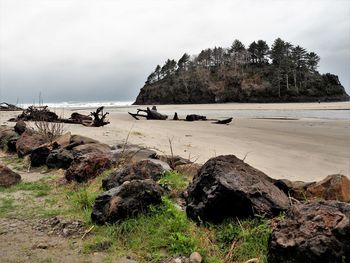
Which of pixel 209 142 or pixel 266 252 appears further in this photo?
pixel 209 142

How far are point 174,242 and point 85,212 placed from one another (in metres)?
1.79

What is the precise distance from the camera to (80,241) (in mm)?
4535

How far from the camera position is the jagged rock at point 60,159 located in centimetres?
849

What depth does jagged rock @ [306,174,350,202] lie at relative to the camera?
4.81 m

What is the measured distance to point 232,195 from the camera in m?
4.32

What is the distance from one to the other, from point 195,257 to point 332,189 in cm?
211

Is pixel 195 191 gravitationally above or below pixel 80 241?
above

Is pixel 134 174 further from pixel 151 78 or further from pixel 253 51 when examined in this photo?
pixel 151 78

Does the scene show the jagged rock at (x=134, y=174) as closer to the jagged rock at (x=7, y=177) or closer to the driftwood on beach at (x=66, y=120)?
the jagged rock at (x=7, y=177)

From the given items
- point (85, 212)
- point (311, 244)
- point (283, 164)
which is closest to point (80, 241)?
point (85, 212)

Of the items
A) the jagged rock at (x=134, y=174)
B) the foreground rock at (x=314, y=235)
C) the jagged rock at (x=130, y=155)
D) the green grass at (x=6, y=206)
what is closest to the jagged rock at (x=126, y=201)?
the jagged rock at (x=134, y=174)

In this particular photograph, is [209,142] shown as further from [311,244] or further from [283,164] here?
[311,244]

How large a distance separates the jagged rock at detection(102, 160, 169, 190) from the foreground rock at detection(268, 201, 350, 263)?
9.78 feet

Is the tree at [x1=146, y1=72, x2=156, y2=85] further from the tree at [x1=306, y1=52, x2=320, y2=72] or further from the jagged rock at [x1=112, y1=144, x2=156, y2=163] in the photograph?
the jagged rock at [x1=112, y1=144, x2=156, y2=163]
